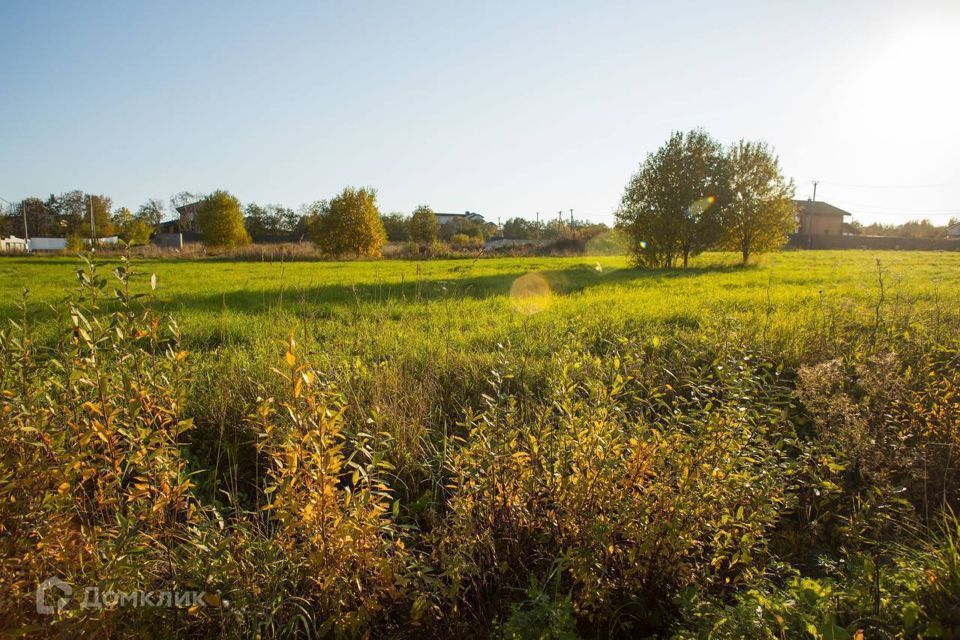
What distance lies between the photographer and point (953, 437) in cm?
358

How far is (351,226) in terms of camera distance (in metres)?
40.4

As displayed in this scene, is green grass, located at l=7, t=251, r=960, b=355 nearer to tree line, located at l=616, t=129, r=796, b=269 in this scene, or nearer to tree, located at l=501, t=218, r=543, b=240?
tree line, located at l=616, t=129, r=796, b=269

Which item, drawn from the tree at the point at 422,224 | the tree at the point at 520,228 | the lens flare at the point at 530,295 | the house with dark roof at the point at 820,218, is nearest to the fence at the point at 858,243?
the house with dark roof at the point at 820,218

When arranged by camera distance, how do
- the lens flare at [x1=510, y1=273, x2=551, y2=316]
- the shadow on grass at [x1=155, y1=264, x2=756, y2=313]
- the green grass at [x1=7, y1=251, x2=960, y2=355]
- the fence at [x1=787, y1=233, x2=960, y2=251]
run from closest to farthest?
the green grass at [x1=7, y1=251, x2=960, y2=355] < the lens flare at [x1=510, y1=273, x2=551, y2=316] < the shadow on grass at [x1=155, y1=264, x2=756, y2=313] < the fence at [x1=787, y1=233, x2=960, y2=251]

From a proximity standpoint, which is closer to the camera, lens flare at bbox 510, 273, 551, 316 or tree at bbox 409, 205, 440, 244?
lens flare at bbox 510, 273, 551, 316

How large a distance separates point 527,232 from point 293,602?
96.3 metres

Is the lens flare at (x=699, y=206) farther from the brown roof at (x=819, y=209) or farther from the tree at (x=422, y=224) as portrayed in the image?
the brown roof at (x=819, y=209)

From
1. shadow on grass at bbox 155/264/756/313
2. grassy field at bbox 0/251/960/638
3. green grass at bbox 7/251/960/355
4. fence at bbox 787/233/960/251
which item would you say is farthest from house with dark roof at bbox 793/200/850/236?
grassy field at bbox 0/251/960/638

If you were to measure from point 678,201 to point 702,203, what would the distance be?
1.10 m

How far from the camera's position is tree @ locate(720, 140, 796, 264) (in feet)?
80.3

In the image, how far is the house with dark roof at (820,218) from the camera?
67.6 metres

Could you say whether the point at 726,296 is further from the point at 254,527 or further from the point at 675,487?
the point at 254,527

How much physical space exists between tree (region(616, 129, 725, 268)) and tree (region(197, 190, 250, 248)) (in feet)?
121

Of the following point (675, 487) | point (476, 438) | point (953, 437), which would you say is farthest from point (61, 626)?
point (953, 437)
